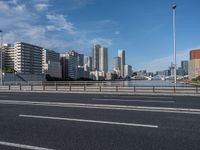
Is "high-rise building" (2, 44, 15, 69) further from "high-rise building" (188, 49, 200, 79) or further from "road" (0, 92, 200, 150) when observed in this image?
"road" (0, 92, 200, 150)

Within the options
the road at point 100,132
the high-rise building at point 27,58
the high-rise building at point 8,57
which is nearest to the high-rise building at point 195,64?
the high-rise building at point 27,58

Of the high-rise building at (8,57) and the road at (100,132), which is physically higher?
the high-rise building at (8,57)

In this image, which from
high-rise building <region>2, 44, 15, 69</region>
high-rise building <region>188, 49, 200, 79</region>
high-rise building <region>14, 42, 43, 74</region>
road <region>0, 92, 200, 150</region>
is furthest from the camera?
high-rise building <region>2, 44, 15, 69</region>

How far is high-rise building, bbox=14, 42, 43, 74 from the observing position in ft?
531

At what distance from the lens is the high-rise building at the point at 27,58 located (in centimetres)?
16200

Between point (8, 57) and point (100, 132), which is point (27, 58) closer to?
point (8, 57)

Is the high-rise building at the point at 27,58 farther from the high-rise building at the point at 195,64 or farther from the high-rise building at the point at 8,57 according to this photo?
the high-rise building at the point at 195,64

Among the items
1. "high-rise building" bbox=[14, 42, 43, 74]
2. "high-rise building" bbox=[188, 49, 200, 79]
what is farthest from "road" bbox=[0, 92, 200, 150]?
"high-rise building" bbox=[188, 49, 200, 79]

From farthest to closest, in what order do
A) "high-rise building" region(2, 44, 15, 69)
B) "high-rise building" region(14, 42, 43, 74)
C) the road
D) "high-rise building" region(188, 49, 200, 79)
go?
"high-rise building" region(2, 44, 15, 69) < "high-rise building" region(188, 49, 200, 79) < "high-rise building" region(14, 42, 43, 74) < the road

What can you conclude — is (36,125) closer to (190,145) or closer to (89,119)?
(89,119)

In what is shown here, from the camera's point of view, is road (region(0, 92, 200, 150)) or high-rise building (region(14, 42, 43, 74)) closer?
road (region(0, 92, 200, 150))

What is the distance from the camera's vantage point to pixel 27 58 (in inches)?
6604

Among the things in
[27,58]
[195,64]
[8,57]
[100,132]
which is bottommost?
[100,132]

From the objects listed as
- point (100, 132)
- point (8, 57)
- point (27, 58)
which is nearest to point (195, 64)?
point (27, 58)
